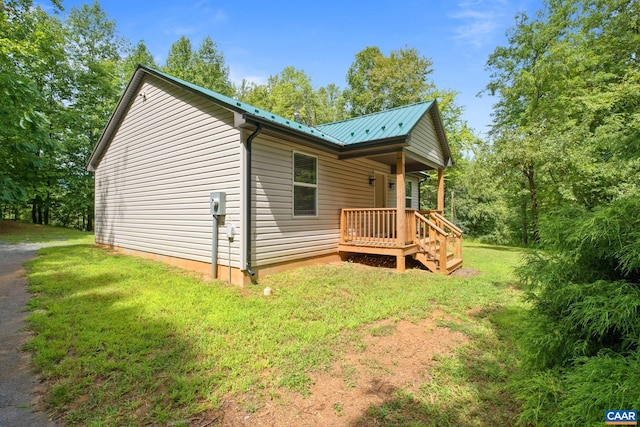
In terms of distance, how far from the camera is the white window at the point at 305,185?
7.12 meters

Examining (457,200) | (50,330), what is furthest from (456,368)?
(457,200)

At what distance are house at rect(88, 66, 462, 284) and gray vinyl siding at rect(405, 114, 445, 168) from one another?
4cm

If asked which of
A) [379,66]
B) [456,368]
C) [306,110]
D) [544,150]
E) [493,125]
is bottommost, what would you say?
[456,368]

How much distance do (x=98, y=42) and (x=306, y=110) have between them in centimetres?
1673

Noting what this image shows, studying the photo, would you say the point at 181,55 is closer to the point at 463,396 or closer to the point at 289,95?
the point at 289,95

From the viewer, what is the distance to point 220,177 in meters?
6.34

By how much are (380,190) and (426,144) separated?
2259mm

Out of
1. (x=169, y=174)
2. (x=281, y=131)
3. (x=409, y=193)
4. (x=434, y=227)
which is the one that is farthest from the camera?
(x=409, y=193)

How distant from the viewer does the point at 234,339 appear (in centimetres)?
362

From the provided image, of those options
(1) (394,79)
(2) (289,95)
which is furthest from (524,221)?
(2) (289,95)

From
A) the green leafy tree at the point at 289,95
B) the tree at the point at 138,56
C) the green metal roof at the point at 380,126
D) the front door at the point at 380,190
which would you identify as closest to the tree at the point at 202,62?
the tree at the point at 138,56

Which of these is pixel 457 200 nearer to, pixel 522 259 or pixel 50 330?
pixel 522 259

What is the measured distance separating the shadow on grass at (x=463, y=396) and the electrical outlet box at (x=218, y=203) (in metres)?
4.73

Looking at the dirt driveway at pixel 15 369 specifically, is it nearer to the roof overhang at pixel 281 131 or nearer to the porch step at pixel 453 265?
the roof overhang at pixel 281 131
